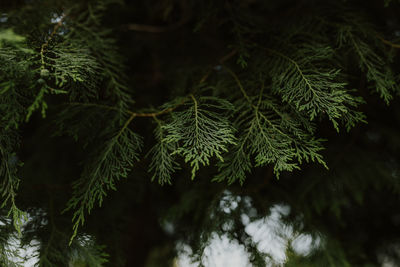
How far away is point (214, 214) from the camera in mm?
1681

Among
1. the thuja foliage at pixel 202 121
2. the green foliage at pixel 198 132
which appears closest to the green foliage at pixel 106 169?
the thuja foliage at pixel 202 121

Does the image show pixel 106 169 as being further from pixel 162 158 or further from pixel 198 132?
pixel 198 132

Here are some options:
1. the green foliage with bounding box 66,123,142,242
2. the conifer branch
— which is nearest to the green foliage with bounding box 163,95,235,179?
the green foliage with bounding box 66,123,142,242

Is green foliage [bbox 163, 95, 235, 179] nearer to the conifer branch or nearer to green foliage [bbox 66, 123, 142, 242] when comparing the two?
green foliage [bbox 66, 123, 142, 242]

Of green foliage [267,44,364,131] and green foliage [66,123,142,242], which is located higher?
green foliage [267,44,364,131]

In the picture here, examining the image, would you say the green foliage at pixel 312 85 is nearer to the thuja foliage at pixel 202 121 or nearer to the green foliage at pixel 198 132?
the thuja foliage at pixel 202 121

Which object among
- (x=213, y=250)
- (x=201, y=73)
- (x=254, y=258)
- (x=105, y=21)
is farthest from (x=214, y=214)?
(x=105, y=21)

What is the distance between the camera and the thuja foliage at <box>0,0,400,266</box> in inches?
49.1

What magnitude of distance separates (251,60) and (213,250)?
40.2 inches

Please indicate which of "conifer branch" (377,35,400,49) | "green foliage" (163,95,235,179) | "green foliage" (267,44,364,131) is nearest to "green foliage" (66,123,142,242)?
"green foliage" (163,95,235,179)

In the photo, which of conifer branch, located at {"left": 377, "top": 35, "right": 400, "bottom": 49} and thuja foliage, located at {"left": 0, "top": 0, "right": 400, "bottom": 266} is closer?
thuja foliage, located at {"left": 0, "top": 0, "right": 400, "bottom": 266}

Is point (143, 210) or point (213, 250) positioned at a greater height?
point (213, 250)

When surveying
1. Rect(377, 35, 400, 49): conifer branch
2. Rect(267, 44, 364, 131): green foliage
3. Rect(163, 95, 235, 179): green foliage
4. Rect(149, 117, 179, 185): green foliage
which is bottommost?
Rect(149, 117, 179, 185): green foliage

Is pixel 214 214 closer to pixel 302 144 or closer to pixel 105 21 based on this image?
pixel 302 144
